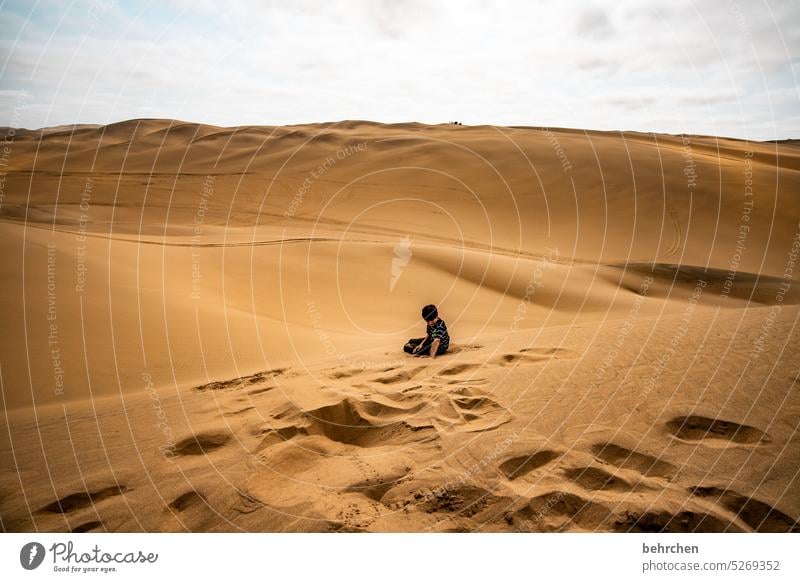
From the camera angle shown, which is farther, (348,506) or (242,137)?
(242,137)

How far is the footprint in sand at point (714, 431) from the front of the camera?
4.09 m

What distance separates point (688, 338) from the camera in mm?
5988

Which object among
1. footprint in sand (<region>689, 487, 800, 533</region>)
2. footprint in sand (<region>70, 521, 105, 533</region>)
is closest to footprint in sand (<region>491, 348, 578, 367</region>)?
footprint in sand (<region>689, 487, 800, 533</region>)

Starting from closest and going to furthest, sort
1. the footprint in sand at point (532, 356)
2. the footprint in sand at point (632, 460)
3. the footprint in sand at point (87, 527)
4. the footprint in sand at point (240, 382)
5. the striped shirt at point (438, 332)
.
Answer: the footprint in sand at point (87, 527), the footprint in sand at point (632, 460), the footprint in sand at point (532, 356), the footprint in sand at point (240, 382), the striped shirt at point (438, 332)

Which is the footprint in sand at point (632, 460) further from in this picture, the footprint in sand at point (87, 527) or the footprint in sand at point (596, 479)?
the footprint in sand at point (87, 527)

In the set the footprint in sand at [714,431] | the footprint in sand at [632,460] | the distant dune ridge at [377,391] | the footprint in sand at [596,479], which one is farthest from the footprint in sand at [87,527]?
the footprint in sand at [714,431]

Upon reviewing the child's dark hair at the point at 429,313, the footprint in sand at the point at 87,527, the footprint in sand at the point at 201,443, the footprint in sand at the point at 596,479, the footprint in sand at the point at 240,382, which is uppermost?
the child's dark hair at the point at 429,313

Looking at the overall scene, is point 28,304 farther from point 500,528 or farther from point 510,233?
point 510,233

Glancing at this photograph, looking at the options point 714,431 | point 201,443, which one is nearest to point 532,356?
point 714,431

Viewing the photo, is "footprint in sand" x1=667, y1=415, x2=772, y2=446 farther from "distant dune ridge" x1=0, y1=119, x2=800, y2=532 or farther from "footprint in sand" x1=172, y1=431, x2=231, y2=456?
"footprint in sand" x1=172, y1=431, x2=231, y2=456

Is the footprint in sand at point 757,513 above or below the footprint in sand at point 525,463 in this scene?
below

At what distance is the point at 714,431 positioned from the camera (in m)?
4.23
